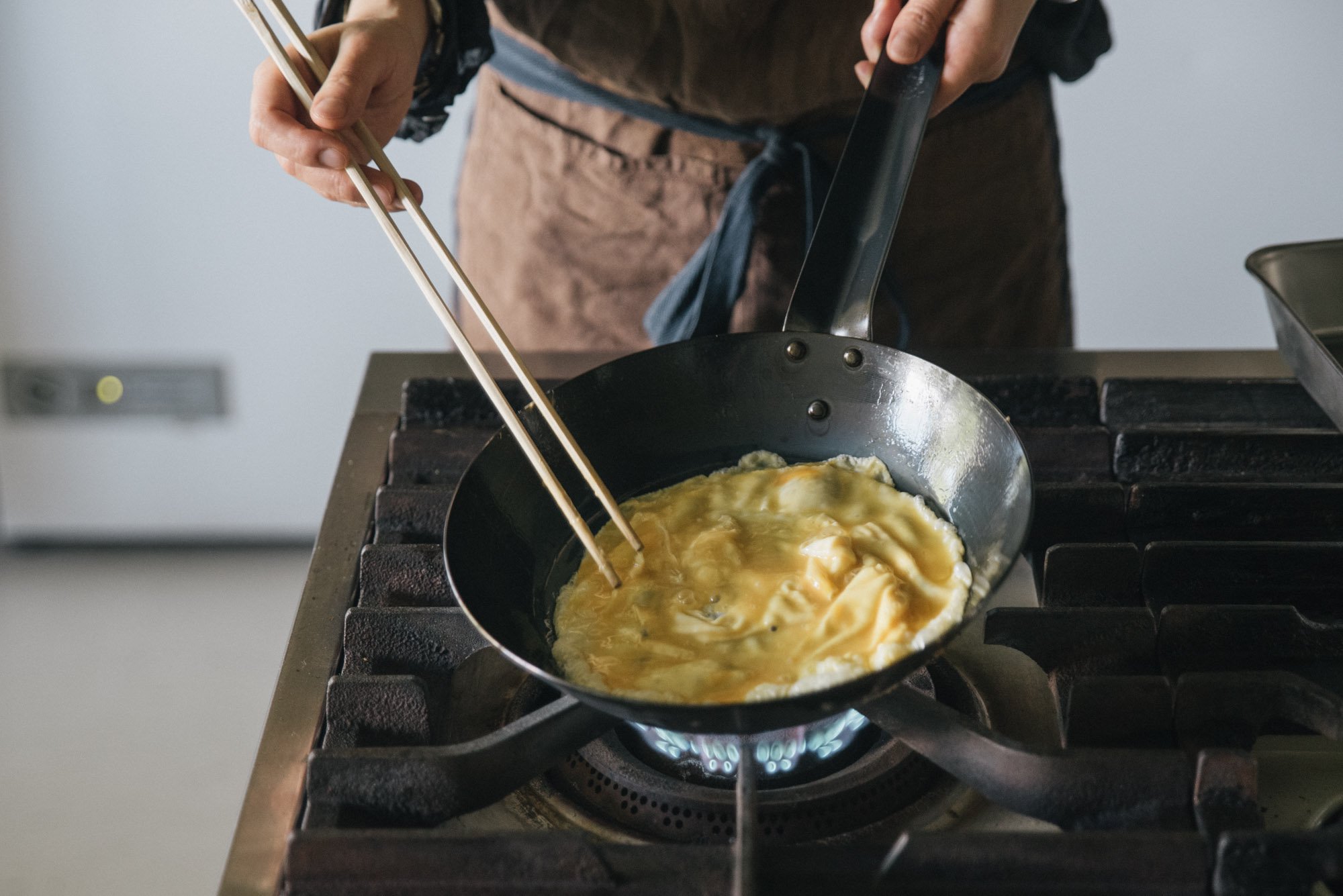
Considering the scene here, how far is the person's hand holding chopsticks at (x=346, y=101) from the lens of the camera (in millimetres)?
946

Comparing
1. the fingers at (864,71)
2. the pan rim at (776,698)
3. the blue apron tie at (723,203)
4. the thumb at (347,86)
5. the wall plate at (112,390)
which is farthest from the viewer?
the wall plate at (112,390)

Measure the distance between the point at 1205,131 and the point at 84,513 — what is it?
2.36 m

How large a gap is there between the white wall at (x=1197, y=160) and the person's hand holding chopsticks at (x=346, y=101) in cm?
155

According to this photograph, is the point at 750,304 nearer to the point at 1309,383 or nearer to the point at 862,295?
the point at 862,295

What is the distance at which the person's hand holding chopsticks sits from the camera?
946 mm

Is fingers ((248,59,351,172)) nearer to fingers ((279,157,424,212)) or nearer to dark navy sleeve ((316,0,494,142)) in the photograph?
fingers ((279,157,424,212))

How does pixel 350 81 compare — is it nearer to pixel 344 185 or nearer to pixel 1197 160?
pixel 344 185

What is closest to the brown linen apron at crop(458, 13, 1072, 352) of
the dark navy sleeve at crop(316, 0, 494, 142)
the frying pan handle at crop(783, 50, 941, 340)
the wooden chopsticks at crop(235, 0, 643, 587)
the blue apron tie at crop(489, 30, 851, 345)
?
the blue apron tie at crop(489, 30, 851, 345)

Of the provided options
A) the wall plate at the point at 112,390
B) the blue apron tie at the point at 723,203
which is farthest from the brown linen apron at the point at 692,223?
the wall plate at the point at 112,390

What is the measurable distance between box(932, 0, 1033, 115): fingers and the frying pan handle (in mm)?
17

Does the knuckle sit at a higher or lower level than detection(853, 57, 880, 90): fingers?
higher

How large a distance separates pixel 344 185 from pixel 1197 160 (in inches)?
73.9

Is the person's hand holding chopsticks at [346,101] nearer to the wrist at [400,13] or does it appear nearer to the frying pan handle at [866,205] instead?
the wrist at [400,13]

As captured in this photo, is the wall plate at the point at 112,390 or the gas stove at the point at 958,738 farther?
the wall plate at the point at 112,390
